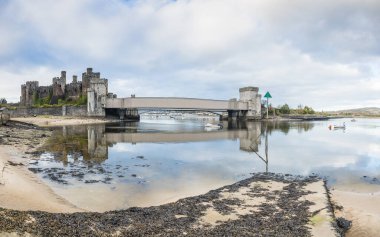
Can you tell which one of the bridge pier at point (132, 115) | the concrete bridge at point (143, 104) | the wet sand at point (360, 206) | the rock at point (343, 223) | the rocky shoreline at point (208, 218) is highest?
the concrete bridge at point (143, 104)

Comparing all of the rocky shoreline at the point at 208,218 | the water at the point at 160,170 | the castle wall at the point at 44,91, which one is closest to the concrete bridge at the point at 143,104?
the castle wall at the point at 44,91

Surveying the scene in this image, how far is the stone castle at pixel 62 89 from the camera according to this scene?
72.8m

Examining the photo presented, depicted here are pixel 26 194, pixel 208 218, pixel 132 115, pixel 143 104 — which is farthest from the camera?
pixel 132 115

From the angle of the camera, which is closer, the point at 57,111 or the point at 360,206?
the point at 360,206

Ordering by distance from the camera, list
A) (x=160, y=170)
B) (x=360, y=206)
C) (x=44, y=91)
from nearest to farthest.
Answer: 1. (x=360, y=206)
2. (x=160, y=170)
3. (x=44, y=91)

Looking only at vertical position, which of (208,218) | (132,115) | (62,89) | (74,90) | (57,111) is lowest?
(208,218)

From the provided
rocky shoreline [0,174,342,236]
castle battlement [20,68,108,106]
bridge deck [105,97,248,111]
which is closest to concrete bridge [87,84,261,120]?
bridge deck [105,97,248,111]

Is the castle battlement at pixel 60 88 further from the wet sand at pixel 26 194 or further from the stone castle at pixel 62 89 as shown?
the wet sand at pixel 26 194

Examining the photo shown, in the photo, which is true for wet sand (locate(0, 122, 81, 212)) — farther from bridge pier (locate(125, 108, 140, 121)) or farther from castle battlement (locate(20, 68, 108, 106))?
bridge pier (locate(125, 108, 140, 121))

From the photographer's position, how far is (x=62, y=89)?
82.8 metres

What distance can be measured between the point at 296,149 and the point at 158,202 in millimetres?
17506

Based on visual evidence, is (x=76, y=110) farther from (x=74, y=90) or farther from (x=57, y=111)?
(x=74, y=90)

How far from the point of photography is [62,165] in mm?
15508

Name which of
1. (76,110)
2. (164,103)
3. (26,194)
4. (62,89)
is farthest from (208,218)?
(62,89)
